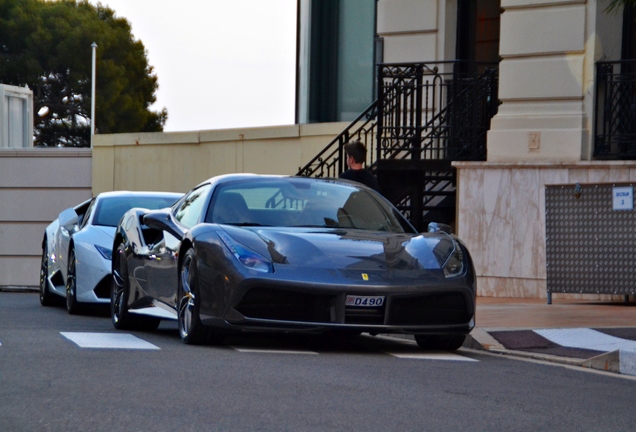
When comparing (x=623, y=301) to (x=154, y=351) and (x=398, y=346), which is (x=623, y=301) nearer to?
(x=398, y=346)

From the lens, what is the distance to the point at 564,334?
34.0 feet

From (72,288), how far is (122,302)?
281cm

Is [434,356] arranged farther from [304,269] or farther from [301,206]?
[301,206]

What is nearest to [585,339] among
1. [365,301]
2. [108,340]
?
[365,301]

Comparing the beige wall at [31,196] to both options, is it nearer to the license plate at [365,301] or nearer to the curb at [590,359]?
the curb at [590,359]

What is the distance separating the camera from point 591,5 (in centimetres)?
1560

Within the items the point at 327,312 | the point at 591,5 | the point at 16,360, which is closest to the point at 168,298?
the point at 327,312

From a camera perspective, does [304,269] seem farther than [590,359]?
No

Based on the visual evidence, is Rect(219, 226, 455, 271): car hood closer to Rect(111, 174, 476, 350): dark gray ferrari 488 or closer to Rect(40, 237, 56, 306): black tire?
Rect(111, 174, 476, 350): dark gray ferrari 488

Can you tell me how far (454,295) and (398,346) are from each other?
1067 mm

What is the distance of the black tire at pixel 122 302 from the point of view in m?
10.9

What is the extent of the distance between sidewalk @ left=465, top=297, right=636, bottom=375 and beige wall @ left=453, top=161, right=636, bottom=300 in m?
2.10

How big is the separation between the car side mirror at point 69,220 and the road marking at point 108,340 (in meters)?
4.96

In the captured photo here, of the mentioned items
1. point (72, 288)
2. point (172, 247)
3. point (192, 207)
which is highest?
point (192, 207)
